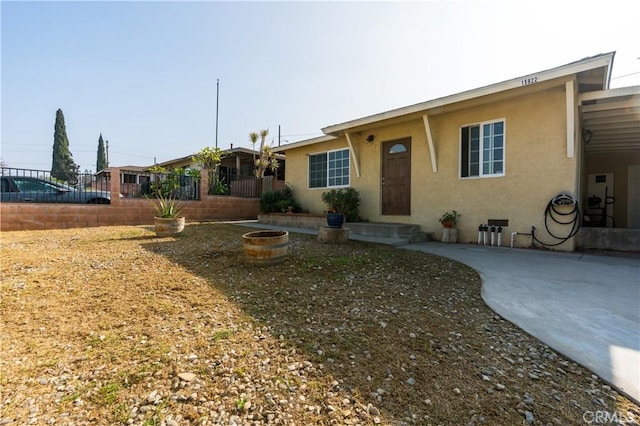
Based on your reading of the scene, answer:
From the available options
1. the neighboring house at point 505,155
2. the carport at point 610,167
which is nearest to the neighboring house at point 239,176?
the neighboring house at point 505,155

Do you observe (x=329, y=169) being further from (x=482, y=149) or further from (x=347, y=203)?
(x=482, y=149)

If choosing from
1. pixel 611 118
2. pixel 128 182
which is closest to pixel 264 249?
pixel 611 118

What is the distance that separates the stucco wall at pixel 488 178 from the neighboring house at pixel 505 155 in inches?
0.8

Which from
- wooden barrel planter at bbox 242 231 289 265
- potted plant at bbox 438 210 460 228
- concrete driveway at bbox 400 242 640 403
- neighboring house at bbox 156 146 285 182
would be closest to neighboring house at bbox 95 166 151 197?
neighboring house at bbox 156 146 285 182

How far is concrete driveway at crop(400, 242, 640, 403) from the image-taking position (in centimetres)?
196

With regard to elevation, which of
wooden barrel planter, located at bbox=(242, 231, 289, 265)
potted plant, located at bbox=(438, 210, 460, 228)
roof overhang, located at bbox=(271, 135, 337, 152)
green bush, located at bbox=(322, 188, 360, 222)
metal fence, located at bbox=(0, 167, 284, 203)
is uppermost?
roof overhang, located at bbox=(271, 135, 337, 152)

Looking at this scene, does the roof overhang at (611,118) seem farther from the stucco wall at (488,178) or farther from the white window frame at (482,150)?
the white window frame at (482,150)

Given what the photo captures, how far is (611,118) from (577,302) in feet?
19.7

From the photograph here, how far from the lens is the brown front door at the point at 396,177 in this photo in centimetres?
802

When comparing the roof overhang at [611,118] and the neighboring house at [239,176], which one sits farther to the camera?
the neighboring house at [239,176]

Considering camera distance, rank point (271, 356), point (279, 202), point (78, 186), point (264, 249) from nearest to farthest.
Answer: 1. point (271, 356)
2. point (264, 249)
3. point (78, 186)
4. point (279, 202)

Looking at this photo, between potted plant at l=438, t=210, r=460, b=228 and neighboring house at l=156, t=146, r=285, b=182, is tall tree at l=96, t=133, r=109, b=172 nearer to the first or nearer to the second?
neighboring house at l=156, t=146, r=285, b=182
